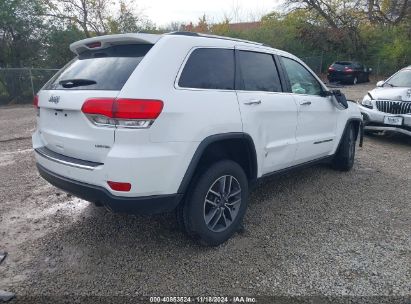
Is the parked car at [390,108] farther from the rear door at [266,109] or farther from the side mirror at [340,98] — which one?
the rear door at [266,109]

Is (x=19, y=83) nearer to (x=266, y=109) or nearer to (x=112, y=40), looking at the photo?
(x=112, y=40)

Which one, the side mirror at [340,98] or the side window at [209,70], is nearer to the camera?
the side window at [209,70]

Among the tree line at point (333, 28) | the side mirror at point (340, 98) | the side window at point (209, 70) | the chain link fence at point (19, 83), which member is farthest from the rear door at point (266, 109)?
the tree line at point (333, 28)

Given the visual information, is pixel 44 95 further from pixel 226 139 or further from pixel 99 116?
pixel 226 139

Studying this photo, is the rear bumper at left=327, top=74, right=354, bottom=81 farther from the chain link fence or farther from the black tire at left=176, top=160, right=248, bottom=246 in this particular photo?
the black tire at left=176, top=160, right=248, bottom=246

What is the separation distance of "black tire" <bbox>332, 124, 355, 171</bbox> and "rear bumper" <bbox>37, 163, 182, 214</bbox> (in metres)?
3.42

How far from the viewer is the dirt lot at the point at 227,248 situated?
2.67 metres

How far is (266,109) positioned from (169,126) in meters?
1.26

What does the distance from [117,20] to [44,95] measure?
18.9 meters

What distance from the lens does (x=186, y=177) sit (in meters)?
2.75

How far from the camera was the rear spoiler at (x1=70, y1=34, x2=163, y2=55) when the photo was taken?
9.27ft

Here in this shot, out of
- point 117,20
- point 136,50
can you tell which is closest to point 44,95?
point 136,50

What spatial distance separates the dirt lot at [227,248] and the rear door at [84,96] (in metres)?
0.93

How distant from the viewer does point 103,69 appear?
288cm
